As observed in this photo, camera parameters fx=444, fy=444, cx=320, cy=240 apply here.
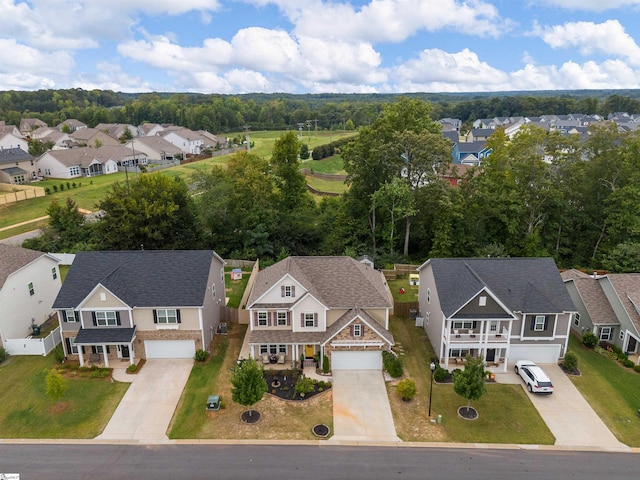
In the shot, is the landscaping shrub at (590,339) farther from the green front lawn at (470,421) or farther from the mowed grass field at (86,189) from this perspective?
the mowed grass field at (86,189)

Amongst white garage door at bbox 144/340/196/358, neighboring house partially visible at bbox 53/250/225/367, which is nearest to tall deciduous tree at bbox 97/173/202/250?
neighboring house partially visible at bbox 53/250/225/367

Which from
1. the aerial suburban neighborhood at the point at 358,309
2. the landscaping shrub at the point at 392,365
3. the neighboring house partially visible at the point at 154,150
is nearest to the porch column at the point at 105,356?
the aerial suburban neighborhood at the point at 358,309

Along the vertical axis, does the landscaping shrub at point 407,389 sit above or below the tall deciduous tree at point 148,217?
below

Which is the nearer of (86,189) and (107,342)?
(107,342)

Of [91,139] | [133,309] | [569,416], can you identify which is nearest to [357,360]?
[569,416]

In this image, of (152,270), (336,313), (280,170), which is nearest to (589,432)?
(336,313)

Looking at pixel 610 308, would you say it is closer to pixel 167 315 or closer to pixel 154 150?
pixel 167 315
